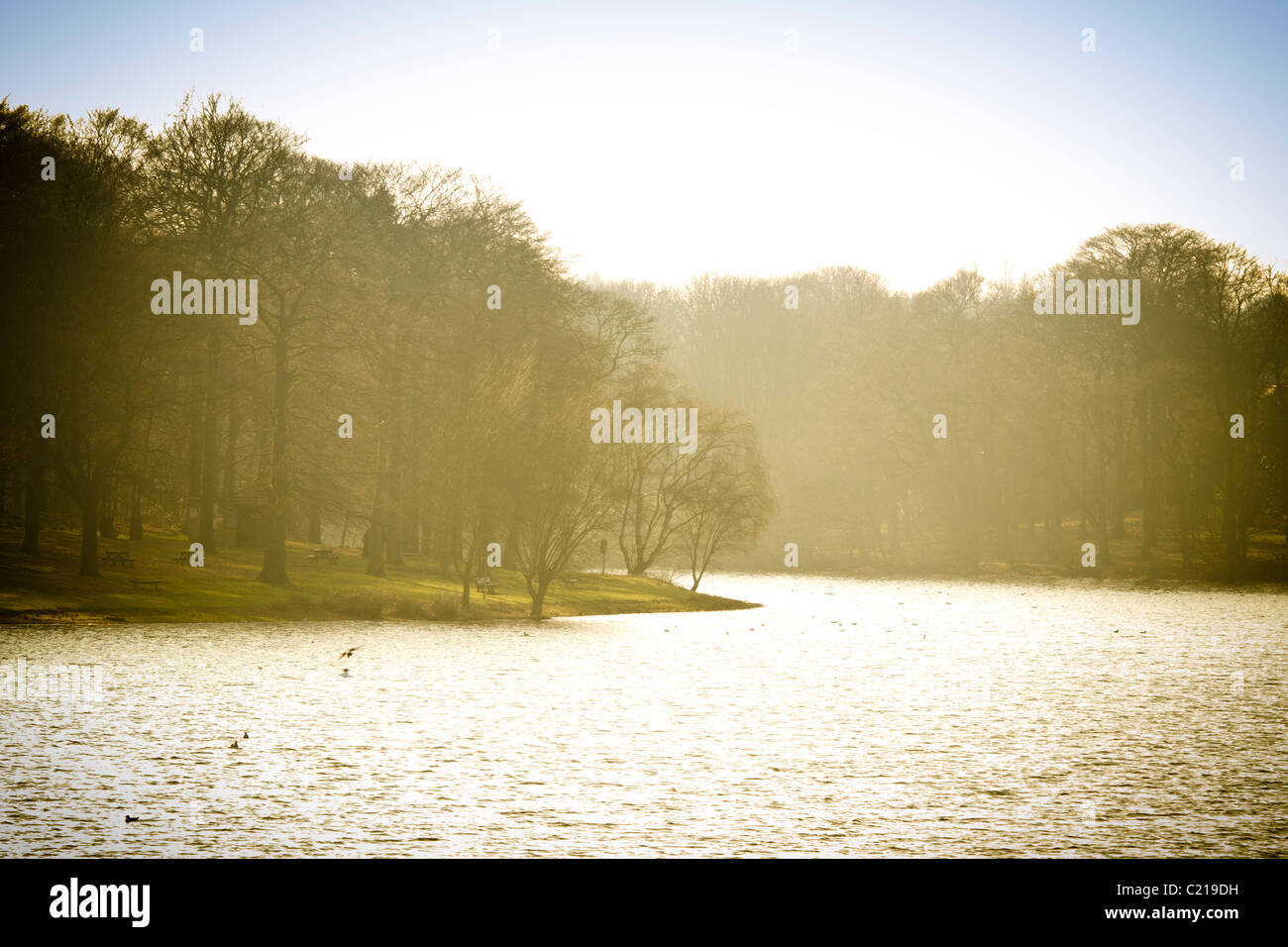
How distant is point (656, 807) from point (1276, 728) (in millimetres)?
13333

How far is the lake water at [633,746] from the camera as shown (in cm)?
1374

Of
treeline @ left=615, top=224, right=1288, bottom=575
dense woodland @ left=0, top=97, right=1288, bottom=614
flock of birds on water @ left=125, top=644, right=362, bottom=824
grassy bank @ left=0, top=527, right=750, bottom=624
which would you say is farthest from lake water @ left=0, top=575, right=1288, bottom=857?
treeline @ left=615, top=224, right=1288, bottom=575

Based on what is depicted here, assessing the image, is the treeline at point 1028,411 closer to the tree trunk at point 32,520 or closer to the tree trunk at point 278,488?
the tree trunk at point 278,488

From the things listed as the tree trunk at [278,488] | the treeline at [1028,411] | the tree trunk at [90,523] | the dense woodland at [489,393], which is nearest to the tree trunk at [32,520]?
the dense woodland at [489,393]

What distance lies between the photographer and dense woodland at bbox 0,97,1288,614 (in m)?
42.2

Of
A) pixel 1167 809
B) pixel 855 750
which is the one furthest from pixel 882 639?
pixel 1167 809

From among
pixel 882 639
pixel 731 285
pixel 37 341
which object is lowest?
pixel 882 639

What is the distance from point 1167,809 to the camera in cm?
1535

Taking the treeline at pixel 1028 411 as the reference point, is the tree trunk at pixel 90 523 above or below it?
below

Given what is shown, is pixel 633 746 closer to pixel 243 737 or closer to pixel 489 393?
pixel 243 737

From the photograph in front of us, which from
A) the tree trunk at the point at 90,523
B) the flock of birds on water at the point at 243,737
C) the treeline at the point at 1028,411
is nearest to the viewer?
the flock of birds on water at the point at 243,737

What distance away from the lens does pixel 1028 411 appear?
259 ft

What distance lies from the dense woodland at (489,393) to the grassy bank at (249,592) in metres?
1.36
